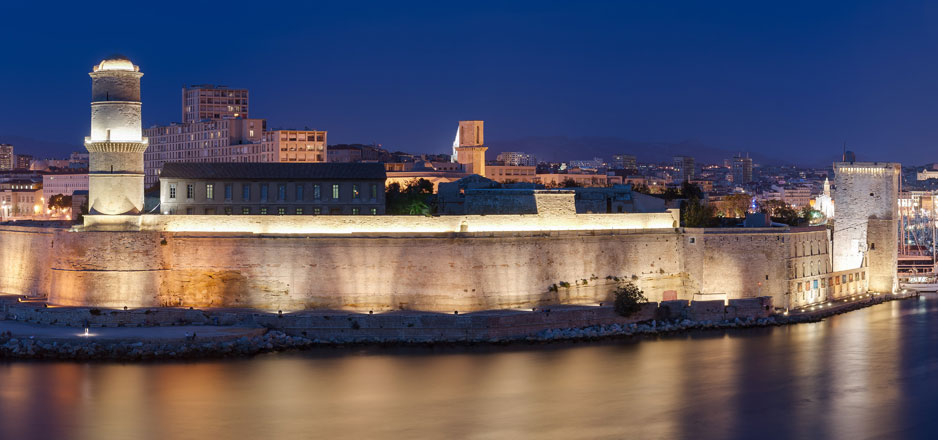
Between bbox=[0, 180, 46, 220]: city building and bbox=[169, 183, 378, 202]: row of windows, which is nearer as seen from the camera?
bbox=[169, 183, 378, 202]: row of windows

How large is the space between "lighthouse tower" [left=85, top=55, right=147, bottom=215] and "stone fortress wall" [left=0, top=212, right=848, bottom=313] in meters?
1.02

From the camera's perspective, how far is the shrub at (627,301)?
113 feet

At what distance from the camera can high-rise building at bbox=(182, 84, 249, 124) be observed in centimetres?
10062

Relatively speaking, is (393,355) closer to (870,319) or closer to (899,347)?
(899,347)

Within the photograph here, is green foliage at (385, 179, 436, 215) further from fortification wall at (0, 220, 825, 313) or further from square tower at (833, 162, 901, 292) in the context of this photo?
square tower at (833, 162, 901, 292)

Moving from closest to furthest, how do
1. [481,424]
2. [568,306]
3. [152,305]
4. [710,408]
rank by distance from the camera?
[481,424]
[710,408]
[152,305]
[568,306]

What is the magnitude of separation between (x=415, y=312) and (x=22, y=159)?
433 ft

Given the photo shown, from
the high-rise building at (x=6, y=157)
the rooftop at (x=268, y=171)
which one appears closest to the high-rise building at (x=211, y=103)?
the high-rise building at (x=6, y=157)

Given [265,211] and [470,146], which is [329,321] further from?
[470,146]

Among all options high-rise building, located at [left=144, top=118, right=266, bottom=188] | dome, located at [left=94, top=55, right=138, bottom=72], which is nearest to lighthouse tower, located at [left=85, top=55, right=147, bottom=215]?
dome, located at [left=94, top=55, right=138, bottom=72]

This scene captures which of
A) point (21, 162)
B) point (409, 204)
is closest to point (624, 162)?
point (21, 162)

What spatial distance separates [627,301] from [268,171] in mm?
13066

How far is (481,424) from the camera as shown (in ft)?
80.9

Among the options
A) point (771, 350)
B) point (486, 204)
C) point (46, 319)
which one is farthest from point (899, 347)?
point (46, 319)
